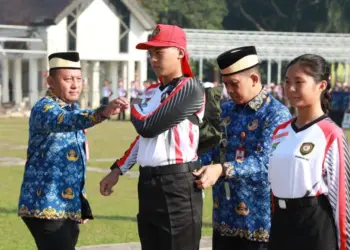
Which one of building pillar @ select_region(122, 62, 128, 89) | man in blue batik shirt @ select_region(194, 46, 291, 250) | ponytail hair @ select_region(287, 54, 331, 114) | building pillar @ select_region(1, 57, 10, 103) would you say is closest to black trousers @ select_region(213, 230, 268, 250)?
man in blue batik shirt @ select_region(194, 46, 291, 250)

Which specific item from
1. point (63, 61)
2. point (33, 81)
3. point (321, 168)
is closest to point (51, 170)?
point (63, 61)

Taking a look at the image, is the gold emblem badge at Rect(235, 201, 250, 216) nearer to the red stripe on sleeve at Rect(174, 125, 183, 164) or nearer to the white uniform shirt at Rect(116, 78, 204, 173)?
the white uniform shirt at Rect(116, 78, 204, 173)

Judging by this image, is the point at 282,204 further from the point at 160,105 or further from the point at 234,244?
the point at 234,244

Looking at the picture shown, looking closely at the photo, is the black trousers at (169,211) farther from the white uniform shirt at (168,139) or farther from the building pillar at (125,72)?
the building pillar at (125,72)

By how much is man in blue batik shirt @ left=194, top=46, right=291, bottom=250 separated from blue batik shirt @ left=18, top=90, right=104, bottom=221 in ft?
3.36

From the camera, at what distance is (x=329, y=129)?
4828 millimetres

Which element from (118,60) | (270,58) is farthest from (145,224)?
(270,58)

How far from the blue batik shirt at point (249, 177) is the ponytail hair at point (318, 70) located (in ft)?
2.60

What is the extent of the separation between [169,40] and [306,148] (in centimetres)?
114

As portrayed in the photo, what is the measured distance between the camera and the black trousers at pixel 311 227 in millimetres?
4777

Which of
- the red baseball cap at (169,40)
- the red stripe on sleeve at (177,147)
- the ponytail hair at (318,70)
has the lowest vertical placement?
the red stripe on sleeve at (177,147)

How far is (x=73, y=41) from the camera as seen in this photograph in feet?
157

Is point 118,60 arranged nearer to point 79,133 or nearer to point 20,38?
point 20,38

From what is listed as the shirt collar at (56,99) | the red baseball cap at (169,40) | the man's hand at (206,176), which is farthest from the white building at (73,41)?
the man's hand at (206,176)
